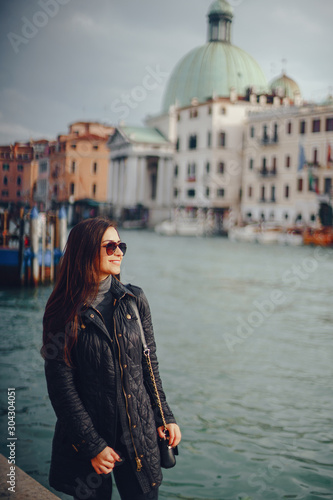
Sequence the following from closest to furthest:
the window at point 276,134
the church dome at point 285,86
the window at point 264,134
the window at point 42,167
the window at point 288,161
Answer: the window at point 42,167
the window at point 288,161
the window at point 276,134
the window at point 264,134
the church dome at point 285,86

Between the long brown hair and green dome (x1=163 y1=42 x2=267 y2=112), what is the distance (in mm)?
49138

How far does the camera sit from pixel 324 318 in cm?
1053

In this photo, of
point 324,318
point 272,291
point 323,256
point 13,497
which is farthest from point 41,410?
point 323,256

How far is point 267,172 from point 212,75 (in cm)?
1295

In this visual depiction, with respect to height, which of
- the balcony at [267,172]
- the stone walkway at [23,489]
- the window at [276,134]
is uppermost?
the window at [276,134]

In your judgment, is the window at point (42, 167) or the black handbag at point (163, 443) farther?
the window at point (42, 167)

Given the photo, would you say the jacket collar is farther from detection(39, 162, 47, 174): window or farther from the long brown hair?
detection(39, 162, 47, 174): window

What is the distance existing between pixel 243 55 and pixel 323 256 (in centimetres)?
3287

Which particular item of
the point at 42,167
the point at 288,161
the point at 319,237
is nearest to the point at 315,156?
the point at 288,161

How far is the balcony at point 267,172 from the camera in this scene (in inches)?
1609

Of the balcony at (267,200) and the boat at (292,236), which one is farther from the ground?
the balcony at (267,200)

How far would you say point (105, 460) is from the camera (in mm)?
2055

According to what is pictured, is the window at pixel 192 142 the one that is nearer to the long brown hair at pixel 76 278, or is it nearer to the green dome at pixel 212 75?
the green dome at pixel 212 75

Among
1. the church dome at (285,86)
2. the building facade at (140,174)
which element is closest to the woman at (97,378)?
the building facade at (140,174)
